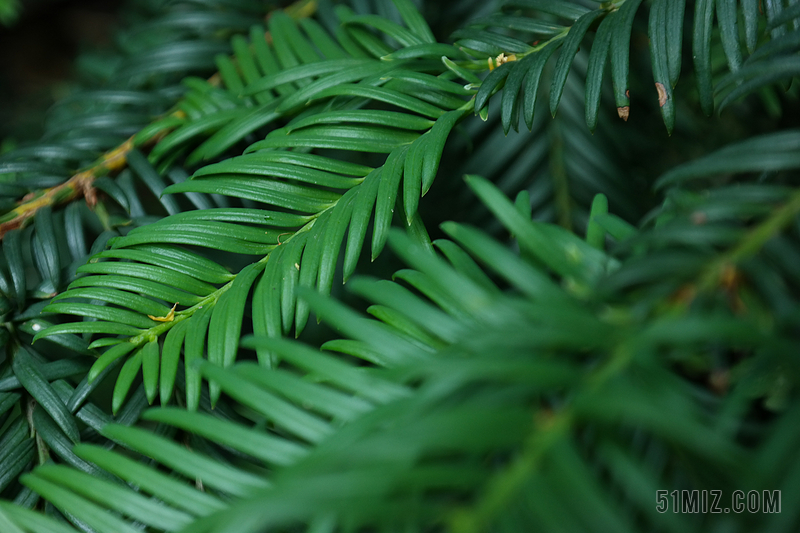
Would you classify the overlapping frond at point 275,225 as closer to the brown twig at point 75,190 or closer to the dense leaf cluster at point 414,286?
the dense leaf cluster at point 414,286

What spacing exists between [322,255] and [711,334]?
0.31 m

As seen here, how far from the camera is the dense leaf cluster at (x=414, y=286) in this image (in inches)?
10.5

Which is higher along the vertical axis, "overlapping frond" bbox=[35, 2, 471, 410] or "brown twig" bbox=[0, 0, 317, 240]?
"brown twig" bbox=[0, 0, 317, 240]

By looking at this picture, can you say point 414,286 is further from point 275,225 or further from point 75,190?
point 75,190

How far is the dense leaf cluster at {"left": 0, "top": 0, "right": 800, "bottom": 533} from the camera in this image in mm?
267

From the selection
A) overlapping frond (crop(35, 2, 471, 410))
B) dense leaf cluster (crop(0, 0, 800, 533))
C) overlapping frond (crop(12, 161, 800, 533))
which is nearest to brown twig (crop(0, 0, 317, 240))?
dense leaf cluster (crop(0, 0, 800, 533))

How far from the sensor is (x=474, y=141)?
2.80 feet

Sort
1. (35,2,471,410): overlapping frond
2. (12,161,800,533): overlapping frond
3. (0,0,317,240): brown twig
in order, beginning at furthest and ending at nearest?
(0,0,317,240): brown twig < (35,2,471,410): overlapping frond < (12,161,800,533): overlapping frond

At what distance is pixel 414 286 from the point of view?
1.59 ft

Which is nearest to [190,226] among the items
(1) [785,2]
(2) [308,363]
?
(2) [308,363]

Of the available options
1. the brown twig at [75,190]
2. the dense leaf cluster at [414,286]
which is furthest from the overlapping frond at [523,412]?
the brown twig at [75,190]

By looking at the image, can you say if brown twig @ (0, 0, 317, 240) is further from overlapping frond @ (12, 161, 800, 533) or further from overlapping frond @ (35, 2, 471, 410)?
overlapping frond @ (12, 161, 800, 533)

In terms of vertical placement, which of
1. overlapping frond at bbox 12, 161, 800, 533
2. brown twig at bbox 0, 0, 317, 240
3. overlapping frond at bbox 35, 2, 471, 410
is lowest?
overlapping frond at bbox 12, 161, 800, 533

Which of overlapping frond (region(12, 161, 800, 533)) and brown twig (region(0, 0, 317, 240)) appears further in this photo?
brown twig (region(0, 0, 317, 240))
